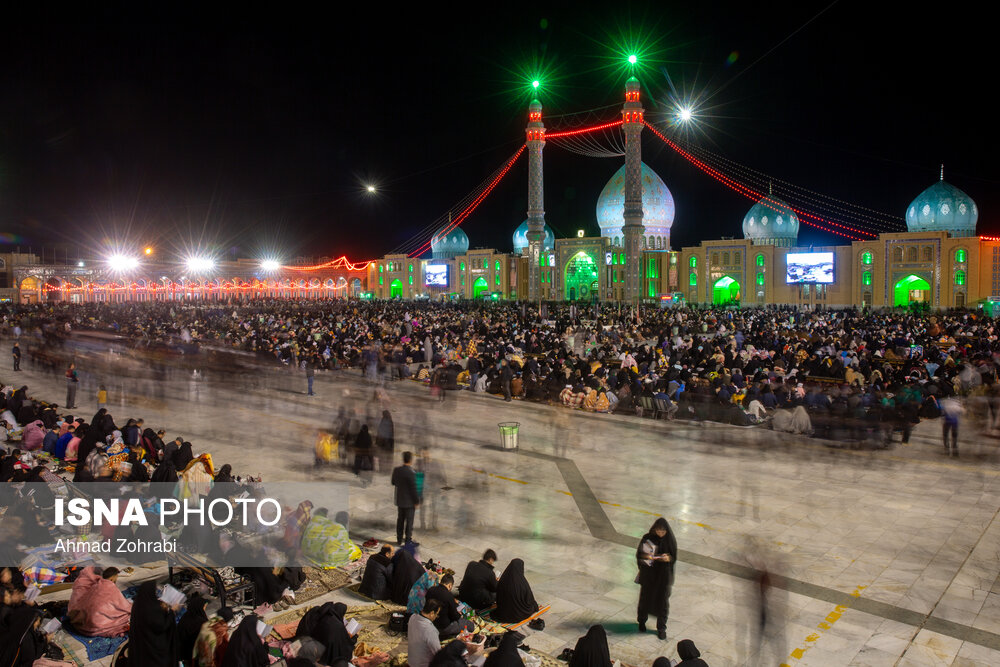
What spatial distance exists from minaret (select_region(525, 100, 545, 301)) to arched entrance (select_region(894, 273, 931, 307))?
2522 centimetres

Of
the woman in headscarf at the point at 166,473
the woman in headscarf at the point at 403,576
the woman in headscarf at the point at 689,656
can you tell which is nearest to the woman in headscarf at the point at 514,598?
the woman in headscarf at the point at 403,576

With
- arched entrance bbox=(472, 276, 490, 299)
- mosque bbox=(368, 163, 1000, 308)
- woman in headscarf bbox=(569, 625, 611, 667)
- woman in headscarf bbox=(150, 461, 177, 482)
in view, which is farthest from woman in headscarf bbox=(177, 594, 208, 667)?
arched entrance bbox=(472, 276, 490, 299)

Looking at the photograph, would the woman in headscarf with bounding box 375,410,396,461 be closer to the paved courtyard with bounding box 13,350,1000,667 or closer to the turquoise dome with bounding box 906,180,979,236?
Answer: the paved courtyard with bounding box 13,350,1000,667

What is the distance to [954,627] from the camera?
537 cm

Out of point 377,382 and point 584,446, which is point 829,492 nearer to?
point 584,446

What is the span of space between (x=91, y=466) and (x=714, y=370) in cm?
1277

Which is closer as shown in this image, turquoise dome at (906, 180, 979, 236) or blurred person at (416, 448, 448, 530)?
blurred person at (416, 448, 448, 530)

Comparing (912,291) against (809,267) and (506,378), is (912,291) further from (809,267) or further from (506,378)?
(506,378)

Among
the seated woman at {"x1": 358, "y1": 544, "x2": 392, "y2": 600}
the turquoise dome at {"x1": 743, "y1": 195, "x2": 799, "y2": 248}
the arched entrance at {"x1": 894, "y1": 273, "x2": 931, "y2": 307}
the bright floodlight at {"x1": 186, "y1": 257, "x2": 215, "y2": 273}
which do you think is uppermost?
the turquoise dome at {"x1": 743, "y1": 195, "x2": 799, "y2": 248}

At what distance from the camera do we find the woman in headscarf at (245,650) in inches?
169

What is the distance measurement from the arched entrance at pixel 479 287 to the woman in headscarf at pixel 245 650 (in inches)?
2574

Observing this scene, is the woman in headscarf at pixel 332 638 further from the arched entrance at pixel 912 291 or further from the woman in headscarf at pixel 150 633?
the arched entrance at pixel 912 291

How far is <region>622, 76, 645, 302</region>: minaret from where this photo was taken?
133ft

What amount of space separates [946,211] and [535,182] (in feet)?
90.2
